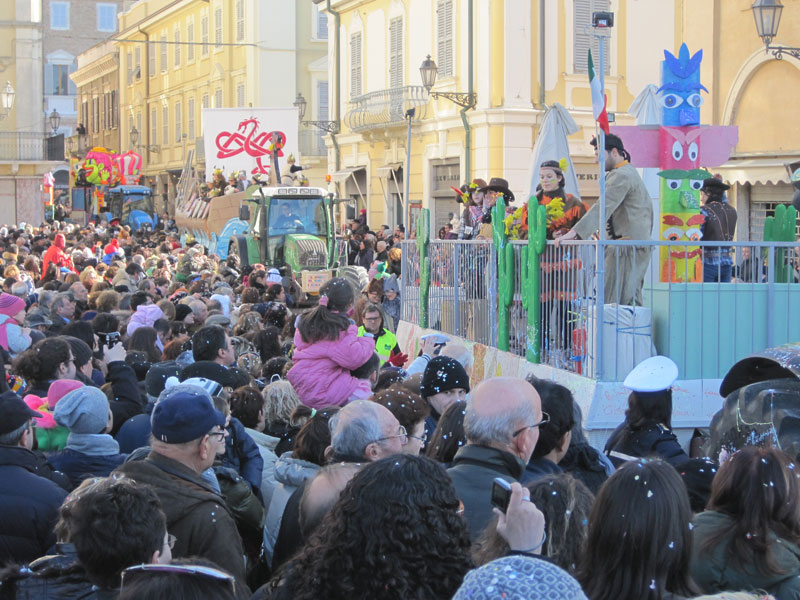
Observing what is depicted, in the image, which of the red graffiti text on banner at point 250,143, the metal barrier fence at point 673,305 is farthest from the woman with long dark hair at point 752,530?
the red graffiti text on banner at point 250,143

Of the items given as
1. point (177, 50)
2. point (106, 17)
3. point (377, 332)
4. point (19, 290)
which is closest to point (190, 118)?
point (177, 50)

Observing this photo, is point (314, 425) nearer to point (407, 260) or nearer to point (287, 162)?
point (407, 260)

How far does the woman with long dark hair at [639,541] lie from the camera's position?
9.88 feet

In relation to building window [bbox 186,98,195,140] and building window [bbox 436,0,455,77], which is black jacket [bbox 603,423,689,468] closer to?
building window [bbox 436,0,455,77]

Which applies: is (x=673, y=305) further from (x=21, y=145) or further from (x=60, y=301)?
(x=21, y=145)

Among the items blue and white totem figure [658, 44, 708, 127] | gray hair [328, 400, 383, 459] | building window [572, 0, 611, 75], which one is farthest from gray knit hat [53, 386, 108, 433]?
building window [572, 0, 611, 75]

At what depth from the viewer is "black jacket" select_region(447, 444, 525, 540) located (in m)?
3.88

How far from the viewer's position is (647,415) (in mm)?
5305

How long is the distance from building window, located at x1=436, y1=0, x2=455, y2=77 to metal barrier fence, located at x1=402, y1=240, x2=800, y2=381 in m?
17.7

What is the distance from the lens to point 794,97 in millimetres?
17656

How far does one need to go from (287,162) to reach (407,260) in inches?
661

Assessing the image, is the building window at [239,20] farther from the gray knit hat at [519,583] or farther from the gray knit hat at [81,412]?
the gray knit hat at [519,583]

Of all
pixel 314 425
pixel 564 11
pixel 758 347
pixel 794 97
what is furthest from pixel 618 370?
pixel 564 11

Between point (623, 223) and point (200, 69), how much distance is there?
4000 cm
